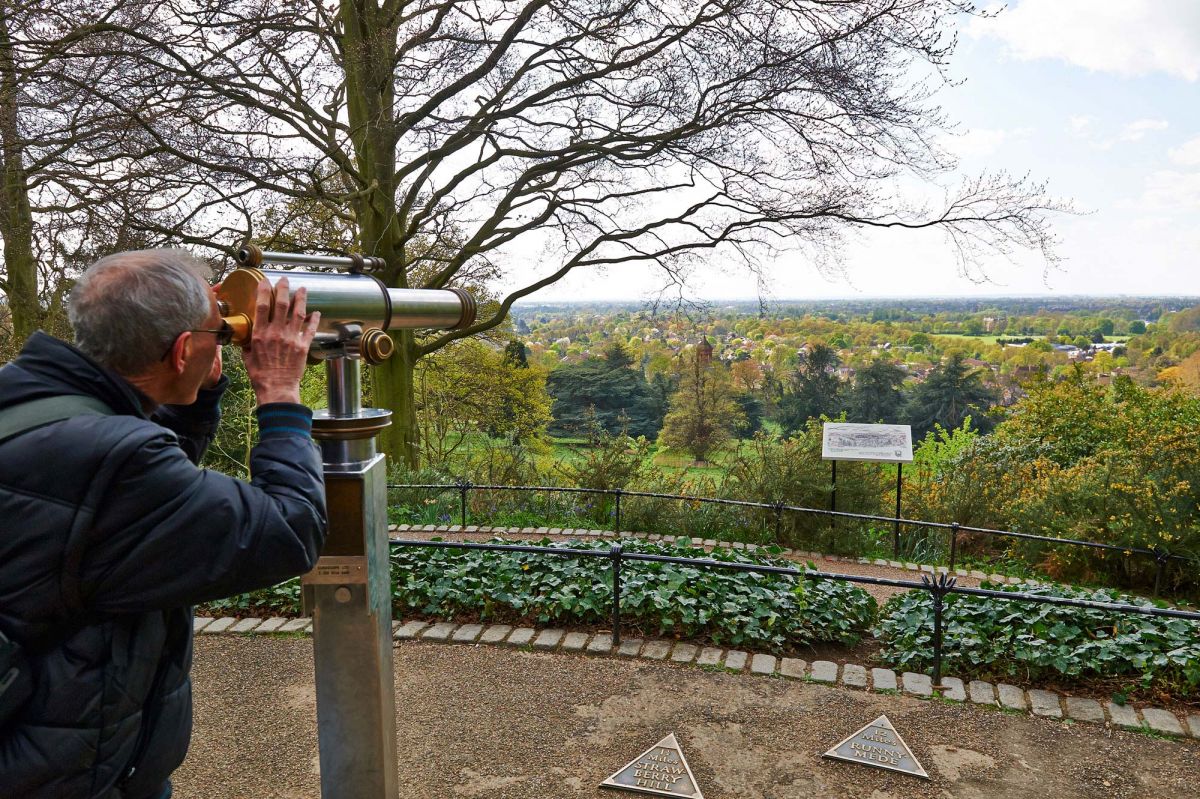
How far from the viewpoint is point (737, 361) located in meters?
20.6

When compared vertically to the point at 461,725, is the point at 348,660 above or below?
above

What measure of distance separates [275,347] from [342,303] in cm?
34

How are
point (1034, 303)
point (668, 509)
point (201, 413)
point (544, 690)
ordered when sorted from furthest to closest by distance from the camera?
point (1034, 303) → point (668, 509) → point (544, 690) → point (201, 413)

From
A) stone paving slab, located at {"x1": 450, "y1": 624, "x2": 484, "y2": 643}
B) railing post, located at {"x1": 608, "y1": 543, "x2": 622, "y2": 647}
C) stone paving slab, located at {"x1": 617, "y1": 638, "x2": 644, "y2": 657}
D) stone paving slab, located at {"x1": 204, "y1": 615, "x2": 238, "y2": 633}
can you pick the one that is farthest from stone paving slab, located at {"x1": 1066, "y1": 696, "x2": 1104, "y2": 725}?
stone paving slab, located at {"x1": 204, "y1": 615, "x2": 238, "y2": 633}

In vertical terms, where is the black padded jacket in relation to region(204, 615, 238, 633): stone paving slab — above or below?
above

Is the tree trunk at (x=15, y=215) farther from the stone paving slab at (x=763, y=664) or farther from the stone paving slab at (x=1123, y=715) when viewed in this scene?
the stone paving slab at (x=1123, y=715)

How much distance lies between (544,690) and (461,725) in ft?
1.76

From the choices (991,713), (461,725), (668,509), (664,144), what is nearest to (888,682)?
(991,713)

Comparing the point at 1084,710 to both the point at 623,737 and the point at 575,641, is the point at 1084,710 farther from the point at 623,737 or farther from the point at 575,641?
the point at 575,641

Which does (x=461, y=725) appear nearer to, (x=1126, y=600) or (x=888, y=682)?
(x=888, y=682)

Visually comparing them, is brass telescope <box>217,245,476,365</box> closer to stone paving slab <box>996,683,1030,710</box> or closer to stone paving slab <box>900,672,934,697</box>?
stone paving slab <box>900,672,934,697</box>

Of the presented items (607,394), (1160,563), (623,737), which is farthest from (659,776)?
(607,394)

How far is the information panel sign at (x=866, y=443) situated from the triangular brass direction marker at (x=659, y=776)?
20.4 ft

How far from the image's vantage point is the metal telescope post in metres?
2.01
